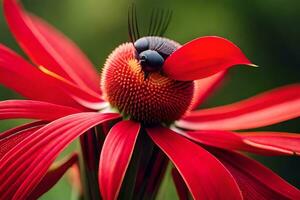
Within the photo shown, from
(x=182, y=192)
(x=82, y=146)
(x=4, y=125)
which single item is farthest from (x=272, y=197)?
(x=4, y=125)

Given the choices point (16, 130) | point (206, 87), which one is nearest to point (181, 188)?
point (16, 130)

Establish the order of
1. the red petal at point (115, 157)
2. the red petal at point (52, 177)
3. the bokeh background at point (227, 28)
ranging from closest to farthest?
1. the red petal at point (115, 157)
2. the red petal at point (52, 177)
3. the bokeh background at point (227, 28)

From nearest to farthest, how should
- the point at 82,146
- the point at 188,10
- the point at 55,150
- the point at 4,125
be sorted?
the point at 55,150, the point at 82,146, the point at 4,125, the point at 188,10

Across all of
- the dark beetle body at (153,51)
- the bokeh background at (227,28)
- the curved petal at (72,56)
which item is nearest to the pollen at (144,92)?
the dark beetle body at (153,51)

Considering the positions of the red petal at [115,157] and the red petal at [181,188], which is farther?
the red petal at [181,188]

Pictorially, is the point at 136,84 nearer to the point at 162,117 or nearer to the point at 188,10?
the point at 162,117

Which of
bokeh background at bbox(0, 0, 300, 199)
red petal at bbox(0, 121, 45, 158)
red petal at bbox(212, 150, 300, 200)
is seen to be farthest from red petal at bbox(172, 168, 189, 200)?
bokeh background at bbox(0, 0, 300, 199)

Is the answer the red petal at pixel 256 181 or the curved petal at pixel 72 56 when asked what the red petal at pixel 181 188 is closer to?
the red petal at pixel 256 181
